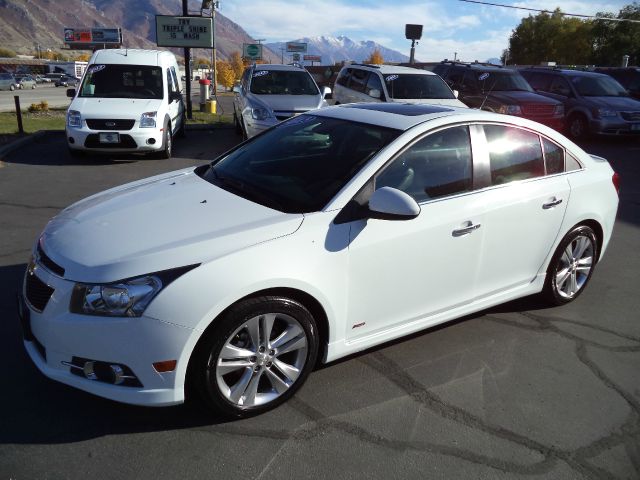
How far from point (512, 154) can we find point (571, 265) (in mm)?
1229

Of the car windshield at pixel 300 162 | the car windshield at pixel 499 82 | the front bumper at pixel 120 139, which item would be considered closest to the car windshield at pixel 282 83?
the front bumper at pixel 120 139

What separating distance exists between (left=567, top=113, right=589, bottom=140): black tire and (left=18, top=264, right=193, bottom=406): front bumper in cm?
1431

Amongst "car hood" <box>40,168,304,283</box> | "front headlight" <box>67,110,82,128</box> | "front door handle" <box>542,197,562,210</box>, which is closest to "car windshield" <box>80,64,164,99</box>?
"front headlight" <box>67,110,82,128</box>

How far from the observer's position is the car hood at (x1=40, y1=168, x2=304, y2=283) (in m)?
2.64

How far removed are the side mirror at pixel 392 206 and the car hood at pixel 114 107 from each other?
7.67m

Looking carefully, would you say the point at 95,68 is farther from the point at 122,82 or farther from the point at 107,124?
the point at 107,124

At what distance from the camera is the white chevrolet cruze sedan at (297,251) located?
8.55 ft

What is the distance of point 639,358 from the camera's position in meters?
3.80

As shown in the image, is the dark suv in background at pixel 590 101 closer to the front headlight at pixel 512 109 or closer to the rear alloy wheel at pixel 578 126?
the rear alloy wheel at pixel 578 126

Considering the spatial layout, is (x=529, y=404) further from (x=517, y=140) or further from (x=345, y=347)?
(x=517, y=140)

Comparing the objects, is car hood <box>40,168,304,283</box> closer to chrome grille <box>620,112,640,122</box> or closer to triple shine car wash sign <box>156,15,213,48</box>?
chrome grille <box>620,112,640,122</box>

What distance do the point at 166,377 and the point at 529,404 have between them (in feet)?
6.85

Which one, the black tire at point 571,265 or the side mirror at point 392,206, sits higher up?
the side mirror at point 392,206

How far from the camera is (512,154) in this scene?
389 centimetres
